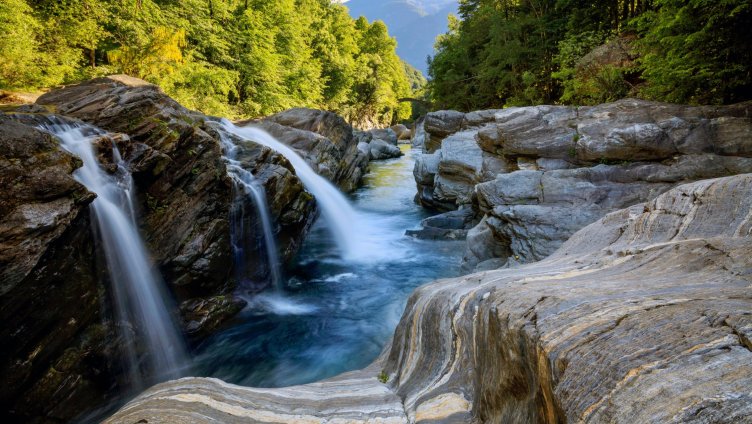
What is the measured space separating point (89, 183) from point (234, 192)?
3336 millimetres

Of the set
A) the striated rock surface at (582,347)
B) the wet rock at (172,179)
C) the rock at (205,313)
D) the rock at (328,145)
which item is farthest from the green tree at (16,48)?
the striated rock surface at (582,347)

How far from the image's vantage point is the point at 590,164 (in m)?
8.82

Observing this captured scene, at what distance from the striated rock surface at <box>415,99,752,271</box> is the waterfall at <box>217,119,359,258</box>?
5.61 metres

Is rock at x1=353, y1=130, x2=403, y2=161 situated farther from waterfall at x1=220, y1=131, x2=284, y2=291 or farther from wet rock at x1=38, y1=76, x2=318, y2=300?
wet rock at x1=38, y1=76, x2=318, y2=300

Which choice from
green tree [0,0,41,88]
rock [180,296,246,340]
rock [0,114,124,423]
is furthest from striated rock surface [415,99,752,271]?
green tree [0,0,41,88]

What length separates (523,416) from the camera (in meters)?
2.32

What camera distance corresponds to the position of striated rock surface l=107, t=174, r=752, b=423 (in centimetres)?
167

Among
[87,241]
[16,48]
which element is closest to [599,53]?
[87,241]

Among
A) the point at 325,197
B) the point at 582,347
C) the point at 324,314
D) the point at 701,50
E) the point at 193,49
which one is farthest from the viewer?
the point at 193,49

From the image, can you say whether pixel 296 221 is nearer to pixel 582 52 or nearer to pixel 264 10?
pixel 582 52

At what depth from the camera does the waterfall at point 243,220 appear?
8.89 metres

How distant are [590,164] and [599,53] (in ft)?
23.1

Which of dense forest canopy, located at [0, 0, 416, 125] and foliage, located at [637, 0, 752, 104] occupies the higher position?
dense forest canopy, located at [0, 0, 416, 125]

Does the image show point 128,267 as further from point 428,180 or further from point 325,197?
point 428,180
